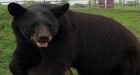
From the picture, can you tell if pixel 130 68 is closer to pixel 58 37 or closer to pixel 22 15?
pixel 58 37

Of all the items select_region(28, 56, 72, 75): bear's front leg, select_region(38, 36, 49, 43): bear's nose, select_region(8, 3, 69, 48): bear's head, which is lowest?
select_region(28, 56, 72, 75): bear's front leg

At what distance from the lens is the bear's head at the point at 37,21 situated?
5.74 metres

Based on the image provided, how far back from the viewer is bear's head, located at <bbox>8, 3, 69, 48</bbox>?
574 cm

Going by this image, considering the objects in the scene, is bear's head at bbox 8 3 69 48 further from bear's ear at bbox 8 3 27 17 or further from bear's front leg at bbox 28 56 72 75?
bear's front leg at bbox 28 56 72 75

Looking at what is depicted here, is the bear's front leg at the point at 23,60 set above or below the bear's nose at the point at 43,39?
below

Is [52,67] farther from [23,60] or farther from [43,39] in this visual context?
[43,39]

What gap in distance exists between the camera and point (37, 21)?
5.87 metres

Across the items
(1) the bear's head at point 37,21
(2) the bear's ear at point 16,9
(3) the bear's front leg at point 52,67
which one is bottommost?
(3) the bear's front leg at point 52,67

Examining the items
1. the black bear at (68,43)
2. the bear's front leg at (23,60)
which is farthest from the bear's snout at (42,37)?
the bear's front leg at (23,60)

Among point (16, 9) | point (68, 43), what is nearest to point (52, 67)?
point (68, 43)

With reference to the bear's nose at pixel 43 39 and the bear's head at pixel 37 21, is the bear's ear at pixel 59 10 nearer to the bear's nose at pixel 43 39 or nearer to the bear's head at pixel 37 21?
the bear's head at pixel 37 21

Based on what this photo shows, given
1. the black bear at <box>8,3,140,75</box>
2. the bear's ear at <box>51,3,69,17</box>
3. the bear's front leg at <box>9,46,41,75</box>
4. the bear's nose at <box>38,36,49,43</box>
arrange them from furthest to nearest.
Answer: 1. the bear's front leg at <box>9,46,41,75</box>
2. the bear's ear at <box>51,3,69,17</box>
3. the black bear at <box>8,3,140,75</box>
4. the bear's nose at <box>38,36,49,43</box>

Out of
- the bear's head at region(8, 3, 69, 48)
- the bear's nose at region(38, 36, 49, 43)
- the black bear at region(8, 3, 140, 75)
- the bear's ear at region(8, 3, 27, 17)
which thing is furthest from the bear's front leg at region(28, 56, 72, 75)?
the bear's ear at region(8, 3, 27, 17)

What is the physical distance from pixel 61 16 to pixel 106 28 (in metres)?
0.90
